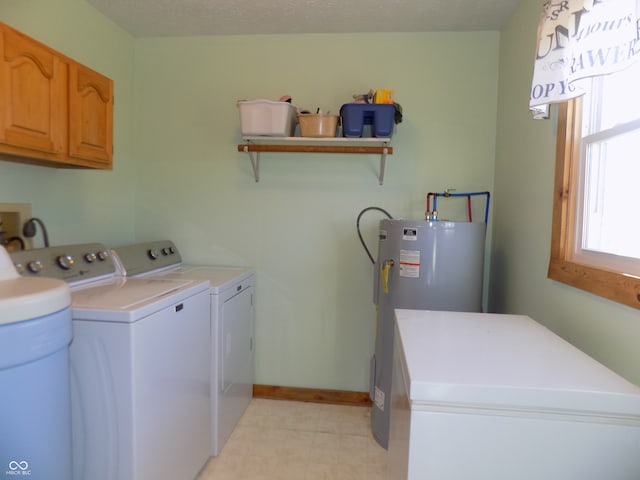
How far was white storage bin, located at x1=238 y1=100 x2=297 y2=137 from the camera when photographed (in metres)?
2.32

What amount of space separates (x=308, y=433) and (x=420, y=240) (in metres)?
1.33

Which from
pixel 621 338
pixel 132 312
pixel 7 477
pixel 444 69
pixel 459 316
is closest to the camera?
pixel 7 477

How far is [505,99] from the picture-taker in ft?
7.64

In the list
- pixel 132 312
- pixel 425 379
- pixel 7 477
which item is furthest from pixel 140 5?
pixel 425 379

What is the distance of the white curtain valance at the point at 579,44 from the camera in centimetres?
101

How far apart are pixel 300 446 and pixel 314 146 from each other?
1.81m

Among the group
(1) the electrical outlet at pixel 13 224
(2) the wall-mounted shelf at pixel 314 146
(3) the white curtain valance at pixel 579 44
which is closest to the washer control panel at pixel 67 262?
(1) the electrical outlet at pixel 13 224

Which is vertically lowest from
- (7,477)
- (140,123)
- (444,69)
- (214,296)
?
(7,477)

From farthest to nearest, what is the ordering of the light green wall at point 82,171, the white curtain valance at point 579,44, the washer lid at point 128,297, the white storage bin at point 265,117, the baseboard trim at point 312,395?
the baseboard trim at point 312,395 → the white storage bin at point 265,117 → the light green wall at point 82,171 → the washer lid at point 128,297 → the white curtain valance at point 579,44

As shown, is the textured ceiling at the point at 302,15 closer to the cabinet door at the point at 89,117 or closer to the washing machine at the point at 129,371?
the cabinet door at the point at 89,117

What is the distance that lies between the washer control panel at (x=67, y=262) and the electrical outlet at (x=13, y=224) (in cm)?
26

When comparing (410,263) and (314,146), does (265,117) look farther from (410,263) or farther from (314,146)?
(410,263)

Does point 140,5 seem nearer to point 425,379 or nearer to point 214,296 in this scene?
point 214,296

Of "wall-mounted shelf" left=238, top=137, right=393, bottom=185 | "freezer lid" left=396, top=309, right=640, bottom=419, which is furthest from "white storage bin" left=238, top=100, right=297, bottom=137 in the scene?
"freezer lid" left=396, top=309, right=640, bottom=419
